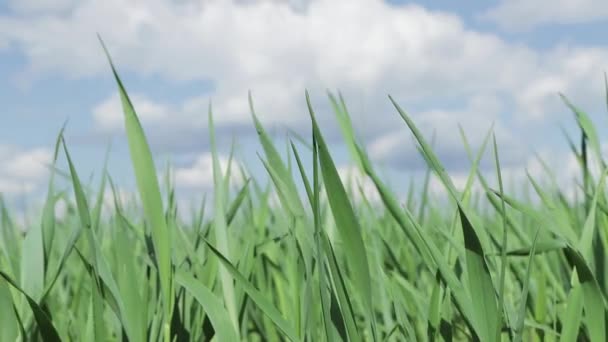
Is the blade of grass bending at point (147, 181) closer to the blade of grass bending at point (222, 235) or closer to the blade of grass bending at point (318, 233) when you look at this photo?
the blade of grass bending at point (222, 235)

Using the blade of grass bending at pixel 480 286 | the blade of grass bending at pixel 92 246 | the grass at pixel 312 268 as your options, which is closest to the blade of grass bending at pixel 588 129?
the grass at pixel 312 268

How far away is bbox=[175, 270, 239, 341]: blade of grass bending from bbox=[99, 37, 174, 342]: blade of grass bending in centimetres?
3

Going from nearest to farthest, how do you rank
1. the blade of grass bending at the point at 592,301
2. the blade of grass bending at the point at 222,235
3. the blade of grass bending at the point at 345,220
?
1. the blade of grass bending at the point at 345,220
2. the blade of grass bending at the point at 592,301
3. the blade of grass bending at the point at 222,235

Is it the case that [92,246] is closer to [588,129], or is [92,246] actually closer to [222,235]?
[222,235]

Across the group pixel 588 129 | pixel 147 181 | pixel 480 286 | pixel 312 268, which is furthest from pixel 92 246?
pixel 588 129

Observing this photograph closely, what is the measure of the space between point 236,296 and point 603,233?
39cm

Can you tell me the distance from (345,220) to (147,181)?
19 centimetres

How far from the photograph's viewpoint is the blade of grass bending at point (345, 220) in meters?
0.46

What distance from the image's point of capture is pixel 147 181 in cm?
61

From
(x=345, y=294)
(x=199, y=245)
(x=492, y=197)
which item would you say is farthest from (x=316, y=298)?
(x=345, y=294)

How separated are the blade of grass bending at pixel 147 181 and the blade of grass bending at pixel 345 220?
0.57 ft

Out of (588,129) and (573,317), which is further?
(588,129)

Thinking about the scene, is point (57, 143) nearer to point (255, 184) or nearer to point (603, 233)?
point (255, 184)

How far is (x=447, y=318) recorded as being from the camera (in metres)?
0.71
